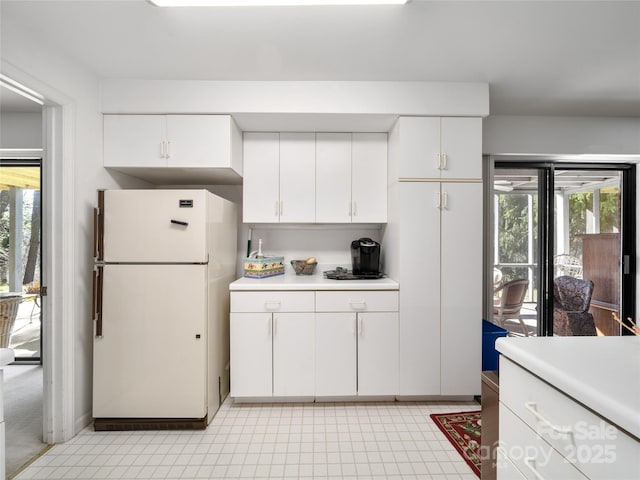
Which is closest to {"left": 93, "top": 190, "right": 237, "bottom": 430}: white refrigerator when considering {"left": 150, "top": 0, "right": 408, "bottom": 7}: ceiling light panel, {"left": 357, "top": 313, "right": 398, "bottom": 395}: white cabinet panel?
{"left": 150, "top": 0, "right": 408, "bottom": 7}: ceiling light panel

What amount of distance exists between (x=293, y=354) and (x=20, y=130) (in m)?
3.16

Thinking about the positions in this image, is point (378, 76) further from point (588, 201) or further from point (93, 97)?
point (588, 201)

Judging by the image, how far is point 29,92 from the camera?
1.90 metres

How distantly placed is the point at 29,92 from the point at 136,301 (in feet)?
4.47

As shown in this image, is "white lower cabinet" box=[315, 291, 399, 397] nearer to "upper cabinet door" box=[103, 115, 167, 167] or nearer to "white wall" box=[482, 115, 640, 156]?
"upper cabinet door" box=[103, 115, 167, 167]

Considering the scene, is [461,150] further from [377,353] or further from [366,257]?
[377,353]

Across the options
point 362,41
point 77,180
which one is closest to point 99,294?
point 77,180

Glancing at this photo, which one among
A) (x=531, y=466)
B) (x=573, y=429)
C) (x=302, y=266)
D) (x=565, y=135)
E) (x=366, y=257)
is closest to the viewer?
(x=573, y=429)

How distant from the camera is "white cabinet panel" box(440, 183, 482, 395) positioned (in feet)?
8.16

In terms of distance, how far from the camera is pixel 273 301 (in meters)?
2.46

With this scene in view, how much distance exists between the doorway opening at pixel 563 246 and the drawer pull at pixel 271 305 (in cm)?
215

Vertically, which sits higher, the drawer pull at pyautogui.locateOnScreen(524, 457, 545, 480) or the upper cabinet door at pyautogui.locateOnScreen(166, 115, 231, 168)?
the upper cabinet door at pyautogui.locateOnScreen(166, 115, 231, 168)

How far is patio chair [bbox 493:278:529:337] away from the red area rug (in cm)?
116

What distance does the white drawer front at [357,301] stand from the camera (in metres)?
2.47
